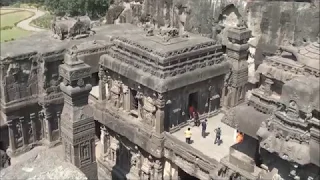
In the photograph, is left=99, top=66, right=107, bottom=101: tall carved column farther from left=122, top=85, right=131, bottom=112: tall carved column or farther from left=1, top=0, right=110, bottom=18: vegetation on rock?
left=1, top=0, right=110, bottom=18: vegetation on rock

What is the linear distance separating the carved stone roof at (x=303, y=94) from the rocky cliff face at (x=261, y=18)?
7734mm

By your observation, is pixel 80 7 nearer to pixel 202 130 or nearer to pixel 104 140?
pixel 104 140

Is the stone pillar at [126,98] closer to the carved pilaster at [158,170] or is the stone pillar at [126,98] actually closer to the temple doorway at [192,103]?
the temple doorway at [192,103]

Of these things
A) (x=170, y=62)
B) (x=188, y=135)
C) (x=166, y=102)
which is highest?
(x=170, y=62)

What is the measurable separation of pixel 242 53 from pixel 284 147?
7.53 meters

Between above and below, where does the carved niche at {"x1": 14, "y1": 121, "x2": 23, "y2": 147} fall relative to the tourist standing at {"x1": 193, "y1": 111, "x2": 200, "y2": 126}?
below

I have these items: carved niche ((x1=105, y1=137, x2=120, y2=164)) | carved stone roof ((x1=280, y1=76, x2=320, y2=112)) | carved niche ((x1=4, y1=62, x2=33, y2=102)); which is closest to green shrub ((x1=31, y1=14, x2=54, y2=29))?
carved niche ((x1=4, y1=62, x2=33, y2=102))

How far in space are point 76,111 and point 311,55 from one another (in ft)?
22.2

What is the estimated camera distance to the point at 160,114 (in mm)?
15086

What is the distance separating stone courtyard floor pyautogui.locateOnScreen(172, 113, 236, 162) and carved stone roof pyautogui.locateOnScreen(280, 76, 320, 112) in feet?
15.7

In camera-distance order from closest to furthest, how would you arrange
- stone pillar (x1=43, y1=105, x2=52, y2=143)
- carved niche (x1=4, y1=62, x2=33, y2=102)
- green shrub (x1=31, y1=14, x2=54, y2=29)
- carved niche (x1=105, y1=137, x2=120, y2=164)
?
carved niche (x1=105, y1=137, x2=120, y2=164) < carved niche (x1=4, y1=62, x2=33, y2=102) < stone pillar (x1=43, y1=105, x2=52, y2=143) < green shrub (x1=31, y1=14, x2=54, y2=29)

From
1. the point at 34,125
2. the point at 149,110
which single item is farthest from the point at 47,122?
the point at 149,110

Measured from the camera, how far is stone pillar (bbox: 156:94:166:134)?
48.7 feet

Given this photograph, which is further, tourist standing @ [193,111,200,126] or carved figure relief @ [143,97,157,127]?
tourist standing @ [193,111,200,126]
